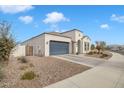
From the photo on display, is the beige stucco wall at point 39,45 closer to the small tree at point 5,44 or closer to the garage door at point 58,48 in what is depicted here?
the garage door at point 58,48

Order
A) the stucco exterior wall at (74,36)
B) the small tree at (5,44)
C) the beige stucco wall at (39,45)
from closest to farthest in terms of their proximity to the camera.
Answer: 1. the small tree at (5,44)
2. the beige stucco wall at (39,45)
3. the stucco exterior wall at (74,36)

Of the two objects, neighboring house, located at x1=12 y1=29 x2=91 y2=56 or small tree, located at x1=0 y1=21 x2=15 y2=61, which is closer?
small tree, located at x1=0 y1=21 x2=15 y2=61

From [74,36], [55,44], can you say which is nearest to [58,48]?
[55,44]

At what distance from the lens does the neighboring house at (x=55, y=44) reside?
2867 centimetres

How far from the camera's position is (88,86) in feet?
29.8

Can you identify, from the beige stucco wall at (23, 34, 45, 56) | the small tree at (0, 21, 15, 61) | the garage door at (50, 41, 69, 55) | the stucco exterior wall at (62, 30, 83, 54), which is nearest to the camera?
the small tree at (0, 21, 15, 61)

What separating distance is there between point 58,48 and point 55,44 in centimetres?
139

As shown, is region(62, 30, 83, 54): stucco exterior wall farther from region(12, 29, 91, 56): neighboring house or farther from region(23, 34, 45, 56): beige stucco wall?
region(23, 34, 45, 56): beige stucco wall

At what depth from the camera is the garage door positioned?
30566mm

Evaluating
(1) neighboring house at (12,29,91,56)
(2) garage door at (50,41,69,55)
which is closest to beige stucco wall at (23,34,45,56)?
(1) neighboring house at (12,29,91,56)

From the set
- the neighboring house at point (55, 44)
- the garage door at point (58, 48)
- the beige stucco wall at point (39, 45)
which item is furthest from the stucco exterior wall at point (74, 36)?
the beige stucco wall at point (39, 45)
